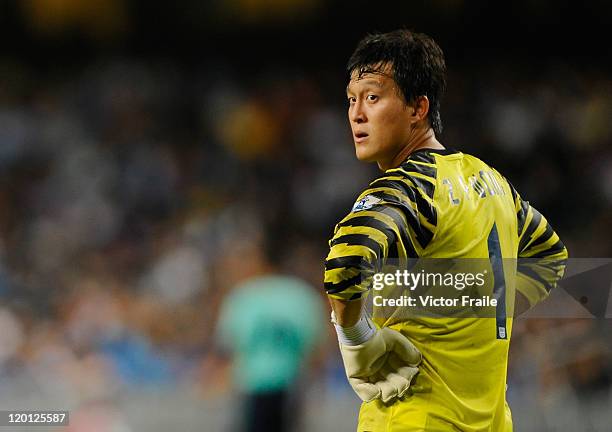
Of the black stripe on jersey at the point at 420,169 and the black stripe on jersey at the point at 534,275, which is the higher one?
the black stripe on jersey at the point at 420,169

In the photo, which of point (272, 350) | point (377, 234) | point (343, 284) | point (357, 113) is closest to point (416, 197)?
point (377, 234)

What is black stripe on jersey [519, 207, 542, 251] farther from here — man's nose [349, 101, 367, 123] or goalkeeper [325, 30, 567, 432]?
man's nose [349, 101, 367, 123]

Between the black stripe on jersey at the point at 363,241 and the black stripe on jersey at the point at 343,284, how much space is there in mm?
68

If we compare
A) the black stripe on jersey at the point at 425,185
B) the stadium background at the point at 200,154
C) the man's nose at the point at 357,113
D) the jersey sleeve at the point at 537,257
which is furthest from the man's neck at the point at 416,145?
the stadium background at the point at 200,154

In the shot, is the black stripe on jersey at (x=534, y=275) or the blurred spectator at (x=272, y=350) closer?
the black stripe on jersey at (x=534, y=275)

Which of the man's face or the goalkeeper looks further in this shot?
the man's face

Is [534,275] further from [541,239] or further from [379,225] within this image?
[379,225]

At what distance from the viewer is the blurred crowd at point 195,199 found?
4.50 m

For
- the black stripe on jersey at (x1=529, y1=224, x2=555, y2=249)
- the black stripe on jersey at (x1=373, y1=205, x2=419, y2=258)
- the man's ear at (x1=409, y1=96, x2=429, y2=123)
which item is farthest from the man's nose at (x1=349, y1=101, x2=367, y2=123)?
the black stripe on jersey at (x1=529, y1=224, x2=555, y2=249)

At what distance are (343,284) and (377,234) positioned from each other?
0.44 ft

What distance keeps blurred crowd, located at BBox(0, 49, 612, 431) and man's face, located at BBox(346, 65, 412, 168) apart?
95.5 inches

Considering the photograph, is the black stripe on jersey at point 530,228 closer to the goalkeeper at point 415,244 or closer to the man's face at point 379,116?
the goalkeeper at point 415,244

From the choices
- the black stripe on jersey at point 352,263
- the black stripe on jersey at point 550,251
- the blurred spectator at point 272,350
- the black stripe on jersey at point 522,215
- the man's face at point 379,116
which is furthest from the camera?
the blurred spectator at point 272,350

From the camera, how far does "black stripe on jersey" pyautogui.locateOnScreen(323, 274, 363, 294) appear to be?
1.87 metres
